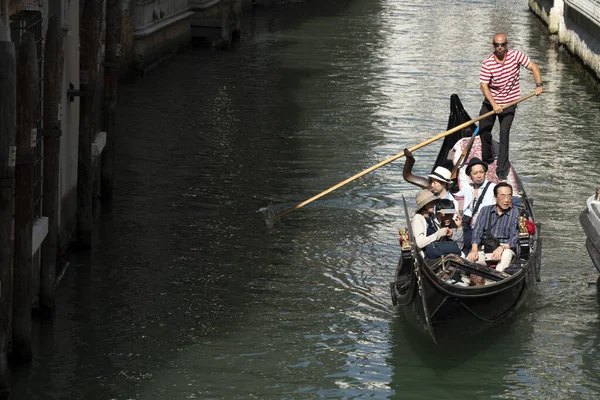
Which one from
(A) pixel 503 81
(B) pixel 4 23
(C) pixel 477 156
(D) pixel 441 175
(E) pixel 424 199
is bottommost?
(C) pixel 477 156

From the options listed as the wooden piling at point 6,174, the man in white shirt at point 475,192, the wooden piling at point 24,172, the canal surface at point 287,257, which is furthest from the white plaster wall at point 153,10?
the wooden piling at point 6,174

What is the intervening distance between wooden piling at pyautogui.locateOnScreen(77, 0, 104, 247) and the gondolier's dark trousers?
3.18 m

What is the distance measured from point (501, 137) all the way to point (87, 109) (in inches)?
129

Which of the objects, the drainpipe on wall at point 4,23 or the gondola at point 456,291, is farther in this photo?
the gondola at point 456,291

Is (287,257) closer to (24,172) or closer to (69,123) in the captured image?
(69,123)

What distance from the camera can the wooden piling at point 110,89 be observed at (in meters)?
10.0

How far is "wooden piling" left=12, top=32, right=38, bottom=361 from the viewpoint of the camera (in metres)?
6.38

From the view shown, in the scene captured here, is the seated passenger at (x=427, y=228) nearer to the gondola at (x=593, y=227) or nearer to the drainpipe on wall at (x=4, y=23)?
the gondola at (x=593, y=227)

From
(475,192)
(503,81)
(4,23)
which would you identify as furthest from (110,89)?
(4,23)

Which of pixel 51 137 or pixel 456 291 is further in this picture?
pixel 51 137

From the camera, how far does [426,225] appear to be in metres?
7.73

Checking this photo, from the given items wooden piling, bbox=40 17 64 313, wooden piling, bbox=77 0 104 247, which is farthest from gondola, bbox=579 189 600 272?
wooden piling, bbox=77 0 104 247

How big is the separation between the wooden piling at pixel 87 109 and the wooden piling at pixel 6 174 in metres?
2.69

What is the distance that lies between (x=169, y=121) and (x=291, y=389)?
7812 mm
